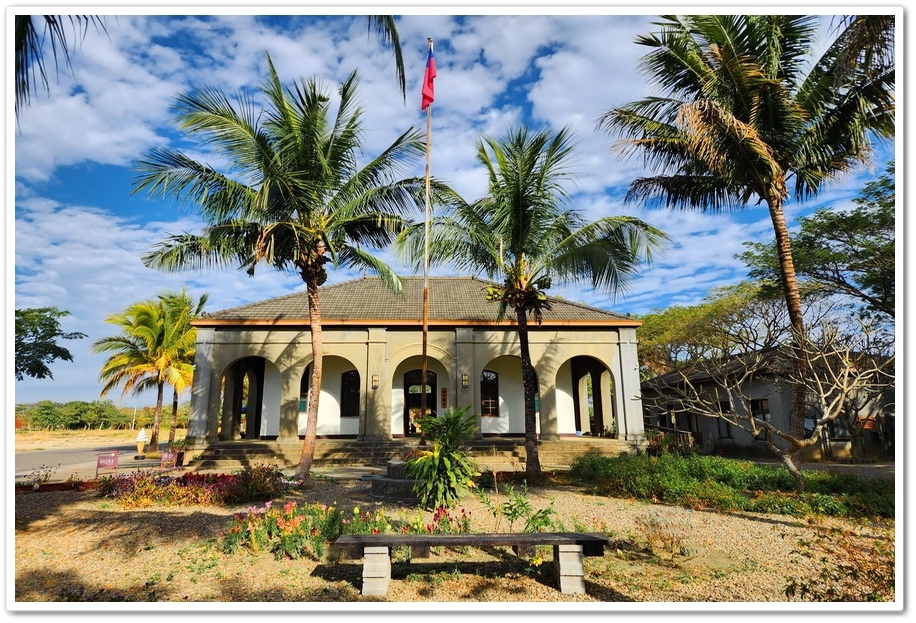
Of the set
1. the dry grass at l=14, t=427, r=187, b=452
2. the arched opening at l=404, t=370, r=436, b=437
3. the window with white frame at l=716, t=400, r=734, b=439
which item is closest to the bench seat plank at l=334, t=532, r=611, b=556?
the arched opening at l=404, t=370, r=436, b=437

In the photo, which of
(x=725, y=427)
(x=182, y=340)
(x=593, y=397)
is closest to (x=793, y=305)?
(x=593, y=397)

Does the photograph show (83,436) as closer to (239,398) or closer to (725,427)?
(239,398)

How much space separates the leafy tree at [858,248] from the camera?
47.2 feet

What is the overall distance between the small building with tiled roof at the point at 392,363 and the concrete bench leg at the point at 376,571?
34.6ft

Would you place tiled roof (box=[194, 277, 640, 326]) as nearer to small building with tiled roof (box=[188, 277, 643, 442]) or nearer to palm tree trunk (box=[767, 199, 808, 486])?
small building with tiled roof (box=[188, 277, 643, 442])

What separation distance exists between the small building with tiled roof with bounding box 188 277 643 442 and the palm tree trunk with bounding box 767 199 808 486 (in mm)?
7504

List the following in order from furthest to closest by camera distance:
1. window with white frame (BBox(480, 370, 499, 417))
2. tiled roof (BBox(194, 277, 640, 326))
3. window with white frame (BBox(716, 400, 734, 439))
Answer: window with white frame (BBox(716, 400, 734, 439))
window with white frame (BBox(480, 370, 499, 417))
tiled roof (BBox(194, 277, 640, 326))

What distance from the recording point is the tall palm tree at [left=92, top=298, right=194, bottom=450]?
19.6 meters

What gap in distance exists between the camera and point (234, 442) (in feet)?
51.8

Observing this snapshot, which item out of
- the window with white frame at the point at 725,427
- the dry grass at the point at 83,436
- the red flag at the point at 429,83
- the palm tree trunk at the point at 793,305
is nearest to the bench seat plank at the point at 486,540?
the palm tree trunk at the point at 793,305

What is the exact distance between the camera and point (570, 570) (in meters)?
4.48

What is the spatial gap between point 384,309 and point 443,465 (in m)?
10.3

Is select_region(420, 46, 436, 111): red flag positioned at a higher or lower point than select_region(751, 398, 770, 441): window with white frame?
higher
